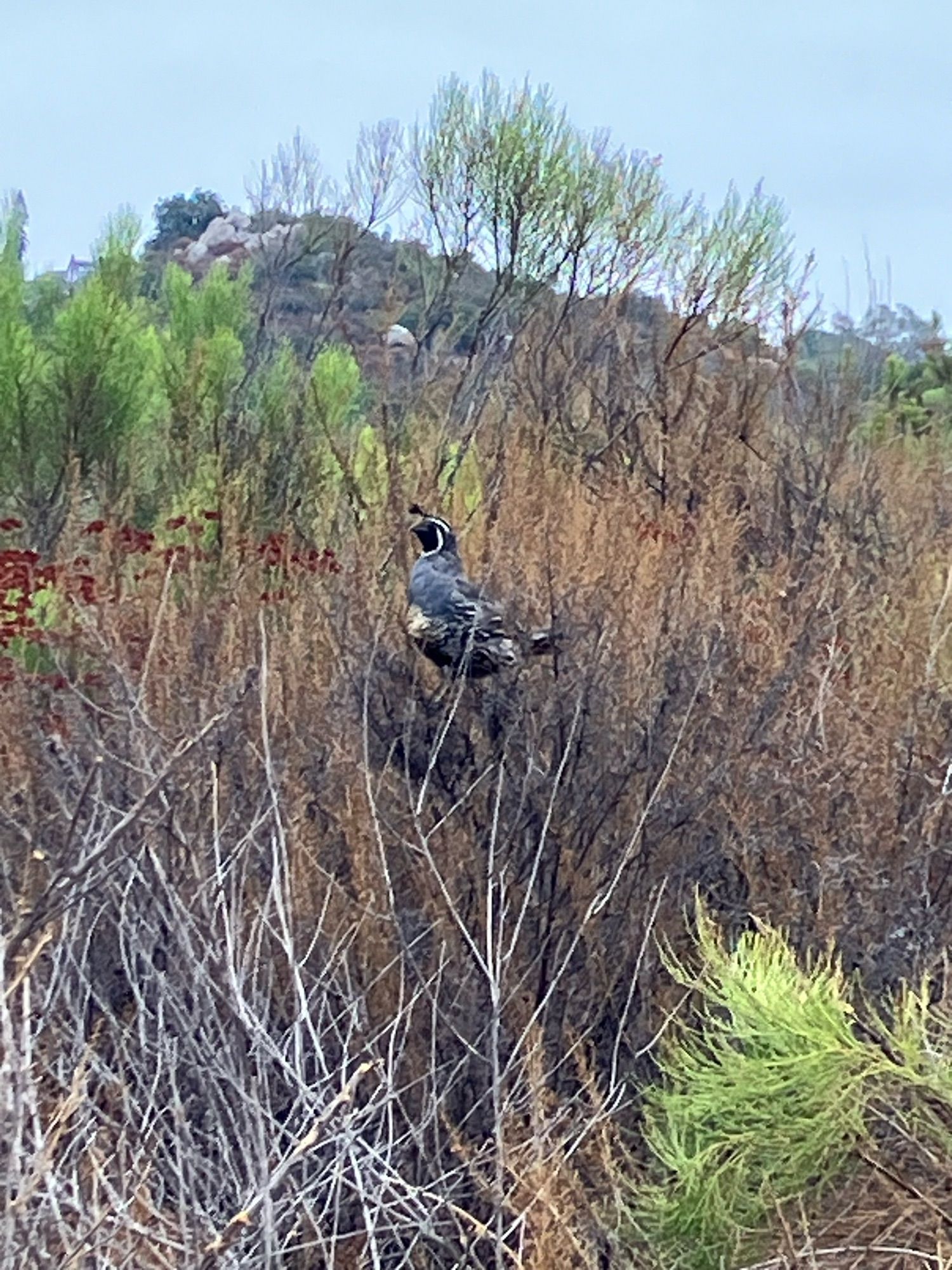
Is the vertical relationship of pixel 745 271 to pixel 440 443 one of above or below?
above

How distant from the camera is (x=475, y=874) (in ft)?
14.5

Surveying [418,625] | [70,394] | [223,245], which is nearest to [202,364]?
[70,394]

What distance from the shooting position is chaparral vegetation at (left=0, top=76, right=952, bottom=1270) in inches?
122

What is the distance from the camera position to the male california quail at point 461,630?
4535mm

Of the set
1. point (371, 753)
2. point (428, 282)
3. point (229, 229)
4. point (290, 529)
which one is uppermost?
point (229, 229)

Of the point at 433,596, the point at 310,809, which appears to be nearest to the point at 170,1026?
the point at 310,809

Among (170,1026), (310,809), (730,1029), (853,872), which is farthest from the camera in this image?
(310,809)

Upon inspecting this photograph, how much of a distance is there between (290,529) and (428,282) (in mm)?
4706

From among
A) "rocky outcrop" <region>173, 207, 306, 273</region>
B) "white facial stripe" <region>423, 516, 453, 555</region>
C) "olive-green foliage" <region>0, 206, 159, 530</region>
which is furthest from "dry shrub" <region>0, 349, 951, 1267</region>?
"rocky outcrop" <region>173, 207, 306, 273</region>

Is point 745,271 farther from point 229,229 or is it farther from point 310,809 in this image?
point 229,229

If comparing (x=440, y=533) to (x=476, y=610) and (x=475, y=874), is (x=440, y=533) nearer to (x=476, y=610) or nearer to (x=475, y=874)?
(x=476, y=610)

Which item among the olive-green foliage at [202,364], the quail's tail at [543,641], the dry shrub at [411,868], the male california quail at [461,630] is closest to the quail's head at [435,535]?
the male california quail at [461,630]

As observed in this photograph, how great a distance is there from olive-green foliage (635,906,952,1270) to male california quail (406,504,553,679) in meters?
1.37

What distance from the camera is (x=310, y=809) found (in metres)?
4.71
